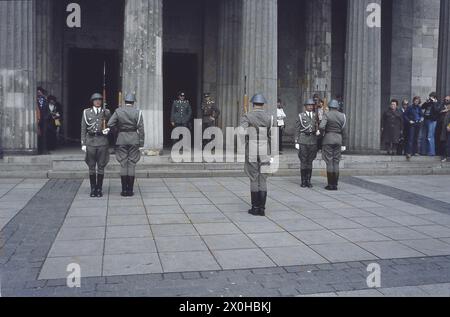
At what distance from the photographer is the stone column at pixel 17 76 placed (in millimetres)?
13383

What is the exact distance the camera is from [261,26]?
14820 mm

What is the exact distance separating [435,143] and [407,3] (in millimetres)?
6961

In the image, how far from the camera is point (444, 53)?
17.1 meters

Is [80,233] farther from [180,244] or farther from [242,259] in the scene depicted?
[242,259]

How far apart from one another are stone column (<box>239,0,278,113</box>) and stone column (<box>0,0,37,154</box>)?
5775 millimetres

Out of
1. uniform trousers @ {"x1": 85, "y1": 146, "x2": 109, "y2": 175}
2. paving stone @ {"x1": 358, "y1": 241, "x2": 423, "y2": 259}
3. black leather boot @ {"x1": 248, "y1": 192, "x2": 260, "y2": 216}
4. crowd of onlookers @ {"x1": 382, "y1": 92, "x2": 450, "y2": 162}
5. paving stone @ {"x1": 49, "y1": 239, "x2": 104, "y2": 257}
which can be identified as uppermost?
crowd of onlookers @ {"x1": 382, "y1": 92, "x2": 450, "y2": 162}

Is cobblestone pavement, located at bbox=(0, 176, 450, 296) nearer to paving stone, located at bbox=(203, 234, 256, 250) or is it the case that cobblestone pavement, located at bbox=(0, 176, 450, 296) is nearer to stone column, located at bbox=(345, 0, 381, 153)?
paving stone, located at bbox=(203, 234, 256, 250)

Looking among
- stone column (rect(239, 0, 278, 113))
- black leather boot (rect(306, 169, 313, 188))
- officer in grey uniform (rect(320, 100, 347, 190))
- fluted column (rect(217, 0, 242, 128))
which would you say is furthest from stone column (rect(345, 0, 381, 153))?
black leather boot (rect(306, 169, 313, 188))

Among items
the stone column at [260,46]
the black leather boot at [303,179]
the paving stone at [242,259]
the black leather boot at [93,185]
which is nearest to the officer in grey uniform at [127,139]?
the black leather boot at [93,185]

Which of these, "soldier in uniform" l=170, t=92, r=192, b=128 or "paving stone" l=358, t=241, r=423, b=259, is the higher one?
"soldier in uniform" l=170, t=92, r=192, b=128

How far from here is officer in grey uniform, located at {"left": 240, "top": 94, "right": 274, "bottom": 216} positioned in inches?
361

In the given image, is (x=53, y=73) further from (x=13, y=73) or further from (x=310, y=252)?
(x=310, y=252)

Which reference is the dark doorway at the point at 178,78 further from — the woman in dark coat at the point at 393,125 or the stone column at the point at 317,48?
the woman in dark coat at the point at 393,125

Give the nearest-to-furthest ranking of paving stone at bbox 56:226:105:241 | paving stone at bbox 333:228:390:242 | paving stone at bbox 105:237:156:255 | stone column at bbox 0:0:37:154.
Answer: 1. paving stone at bbox 105:237:156:255
2. paving stone at bbox 56:226:105:241
3. paving stone at bbox 333:228:390:242
4. stone column at bbox 0:0:37:154
